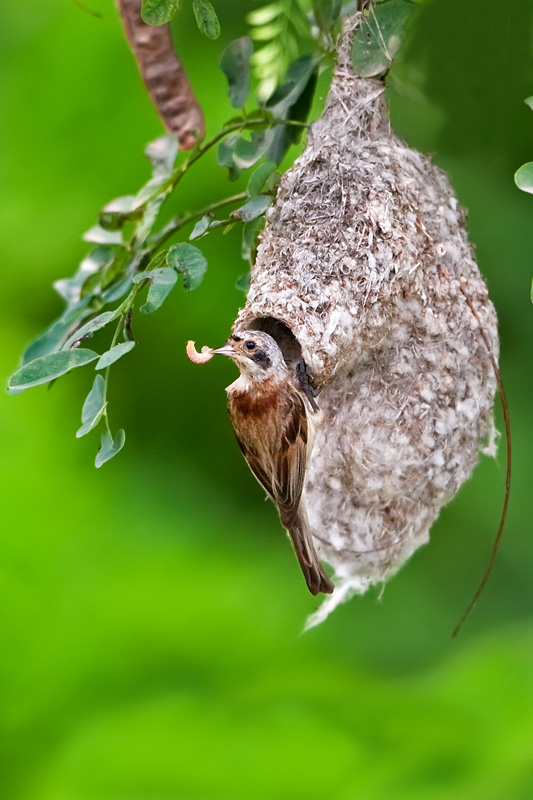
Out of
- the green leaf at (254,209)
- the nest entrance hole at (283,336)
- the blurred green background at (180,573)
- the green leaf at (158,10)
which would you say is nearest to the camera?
the green leaf at (158,10)

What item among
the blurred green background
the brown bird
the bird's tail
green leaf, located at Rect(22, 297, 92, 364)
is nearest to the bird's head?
the brown bird

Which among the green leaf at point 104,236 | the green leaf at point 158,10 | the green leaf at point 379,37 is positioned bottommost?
the green leaf at point 104,236

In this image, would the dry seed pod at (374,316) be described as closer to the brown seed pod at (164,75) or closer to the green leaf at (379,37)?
the green leaf at (379,37)

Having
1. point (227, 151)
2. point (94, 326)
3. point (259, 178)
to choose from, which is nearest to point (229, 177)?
point (227, 151)

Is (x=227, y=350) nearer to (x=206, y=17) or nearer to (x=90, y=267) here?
(x=206, y=17)

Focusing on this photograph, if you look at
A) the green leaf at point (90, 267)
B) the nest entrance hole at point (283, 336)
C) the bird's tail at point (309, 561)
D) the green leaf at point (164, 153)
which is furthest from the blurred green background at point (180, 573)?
the bird's tail at point (309, 561)

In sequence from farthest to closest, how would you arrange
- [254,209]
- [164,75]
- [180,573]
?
1. [180,573]
2. [164,75]
3. [254,209]

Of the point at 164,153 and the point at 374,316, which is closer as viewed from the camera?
the point at 374,316
